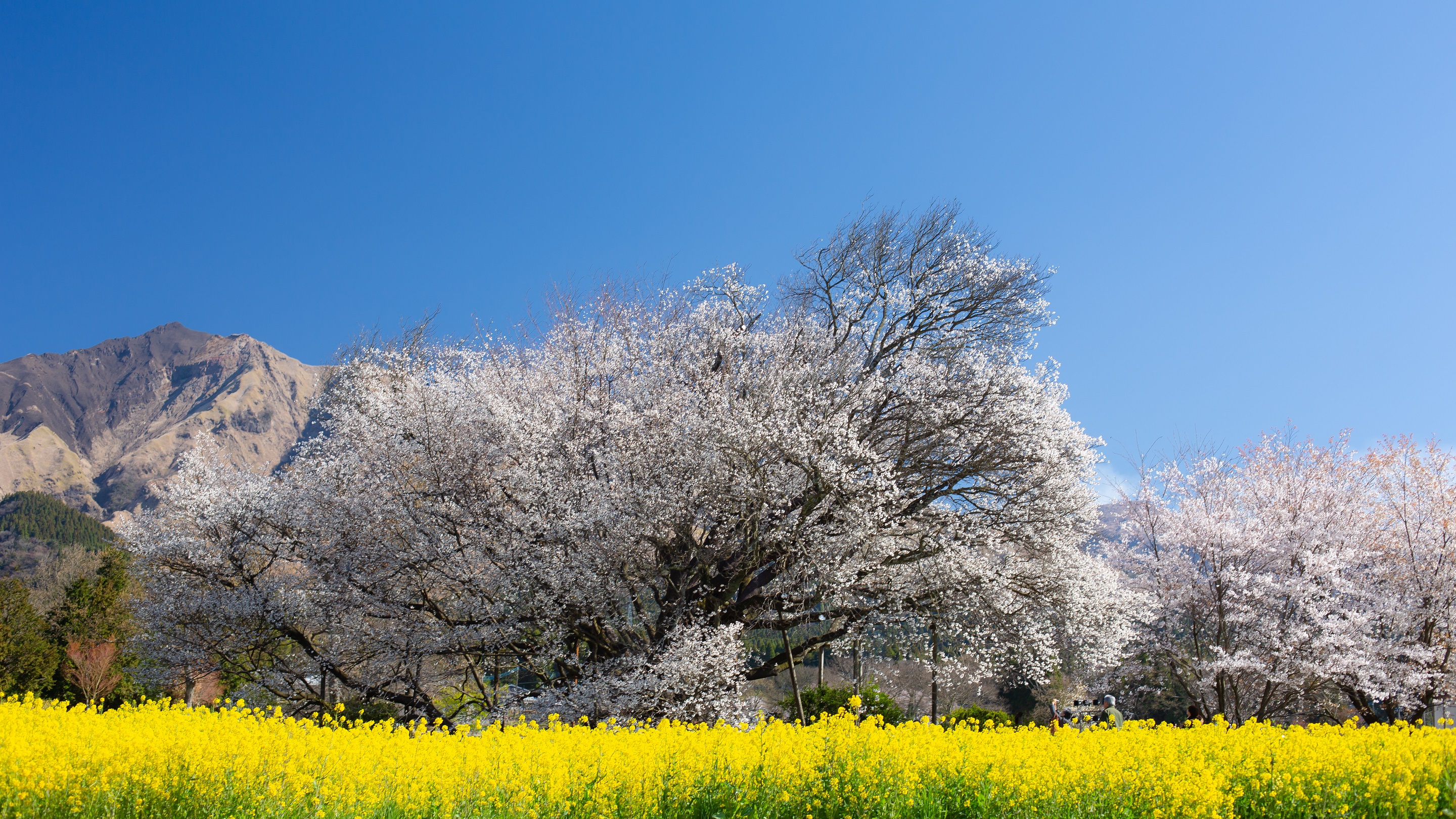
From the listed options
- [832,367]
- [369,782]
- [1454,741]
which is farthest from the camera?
[832,367]

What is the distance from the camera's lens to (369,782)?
4.97 m

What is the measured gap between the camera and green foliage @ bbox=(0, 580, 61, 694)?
31.4m

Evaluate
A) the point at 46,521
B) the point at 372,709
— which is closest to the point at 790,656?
the point at 372,709

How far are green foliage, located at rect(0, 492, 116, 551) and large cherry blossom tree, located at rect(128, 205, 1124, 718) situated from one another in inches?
3911

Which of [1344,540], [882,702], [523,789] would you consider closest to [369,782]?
[523,789]

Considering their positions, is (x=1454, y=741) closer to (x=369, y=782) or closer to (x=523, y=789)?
(x=523, y=789)

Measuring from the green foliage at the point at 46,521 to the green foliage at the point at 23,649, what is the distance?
69.9 m

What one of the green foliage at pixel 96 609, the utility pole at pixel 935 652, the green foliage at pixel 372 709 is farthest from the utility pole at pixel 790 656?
the green foliage at pixel 96 609

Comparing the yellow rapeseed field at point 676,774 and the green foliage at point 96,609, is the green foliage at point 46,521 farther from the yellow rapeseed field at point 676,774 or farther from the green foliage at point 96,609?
the yellow rapeseed field at point 676,774

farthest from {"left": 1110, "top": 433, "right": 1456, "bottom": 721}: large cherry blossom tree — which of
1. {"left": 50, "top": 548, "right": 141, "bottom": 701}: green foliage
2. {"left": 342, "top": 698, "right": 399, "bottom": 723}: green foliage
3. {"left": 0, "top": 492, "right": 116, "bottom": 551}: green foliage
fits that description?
{"left": 0, "top": 492, "right": 116, "bottom": 551}: green foliage

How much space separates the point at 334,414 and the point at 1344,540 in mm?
25146

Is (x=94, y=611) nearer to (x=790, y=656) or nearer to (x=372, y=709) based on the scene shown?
(x=372, y=709)

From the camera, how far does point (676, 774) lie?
5473mm

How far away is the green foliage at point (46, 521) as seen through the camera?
9631cm
